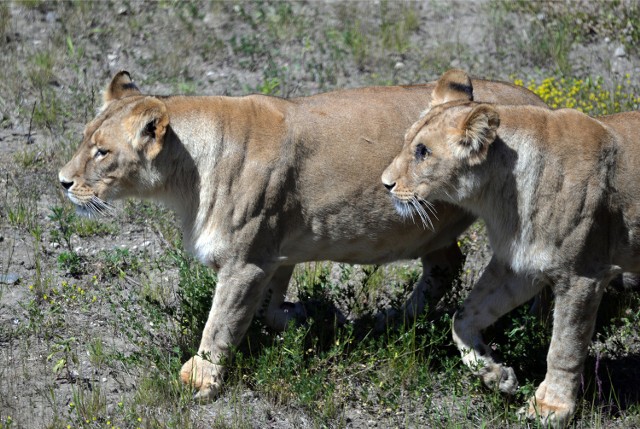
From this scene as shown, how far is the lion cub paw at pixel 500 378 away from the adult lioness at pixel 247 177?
0.97m

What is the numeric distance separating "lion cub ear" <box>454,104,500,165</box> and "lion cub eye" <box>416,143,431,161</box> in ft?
0.65

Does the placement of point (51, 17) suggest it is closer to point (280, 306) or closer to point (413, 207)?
point (280, 306)

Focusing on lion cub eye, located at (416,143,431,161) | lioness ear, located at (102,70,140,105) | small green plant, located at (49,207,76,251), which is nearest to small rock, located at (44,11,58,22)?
small green plant, located at (49,207,76,251)

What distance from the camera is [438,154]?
228 inches

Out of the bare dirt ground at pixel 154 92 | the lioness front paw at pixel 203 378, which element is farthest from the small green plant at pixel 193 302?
the lioness front paw at pixel 203 378

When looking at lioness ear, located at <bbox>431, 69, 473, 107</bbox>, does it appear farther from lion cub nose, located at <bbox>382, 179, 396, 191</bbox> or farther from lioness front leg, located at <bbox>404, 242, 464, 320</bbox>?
lioness front leg, located at <bbox>404, 242, 464, 320</bbox>

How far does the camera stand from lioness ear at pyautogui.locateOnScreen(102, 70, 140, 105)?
6363mm

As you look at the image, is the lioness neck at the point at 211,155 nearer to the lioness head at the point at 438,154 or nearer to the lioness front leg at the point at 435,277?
the lioness head at the point at 438,154

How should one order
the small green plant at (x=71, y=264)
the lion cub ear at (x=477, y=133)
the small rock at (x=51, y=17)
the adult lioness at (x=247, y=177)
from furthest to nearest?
the small rock at (x=51, y=17) < the small green plant at (x=71, y=264) < the adult lioness at (x=247, y=177) < the lion cub ear at (x=477, y=133)

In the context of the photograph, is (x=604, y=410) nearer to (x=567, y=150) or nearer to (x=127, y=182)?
(x=567, y=150)

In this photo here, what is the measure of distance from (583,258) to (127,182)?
2786 millimetres

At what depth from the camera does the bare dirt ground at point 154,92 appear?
619 cm

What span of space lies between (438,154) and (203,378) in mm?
2002

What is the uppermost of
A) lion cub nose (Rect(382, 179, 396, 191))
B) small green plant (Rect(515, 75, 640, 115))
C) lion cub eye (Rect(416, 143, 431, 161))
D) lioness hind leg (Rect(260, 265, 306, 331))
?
lion cub eye (Rect(416, 143, 431, 161))
